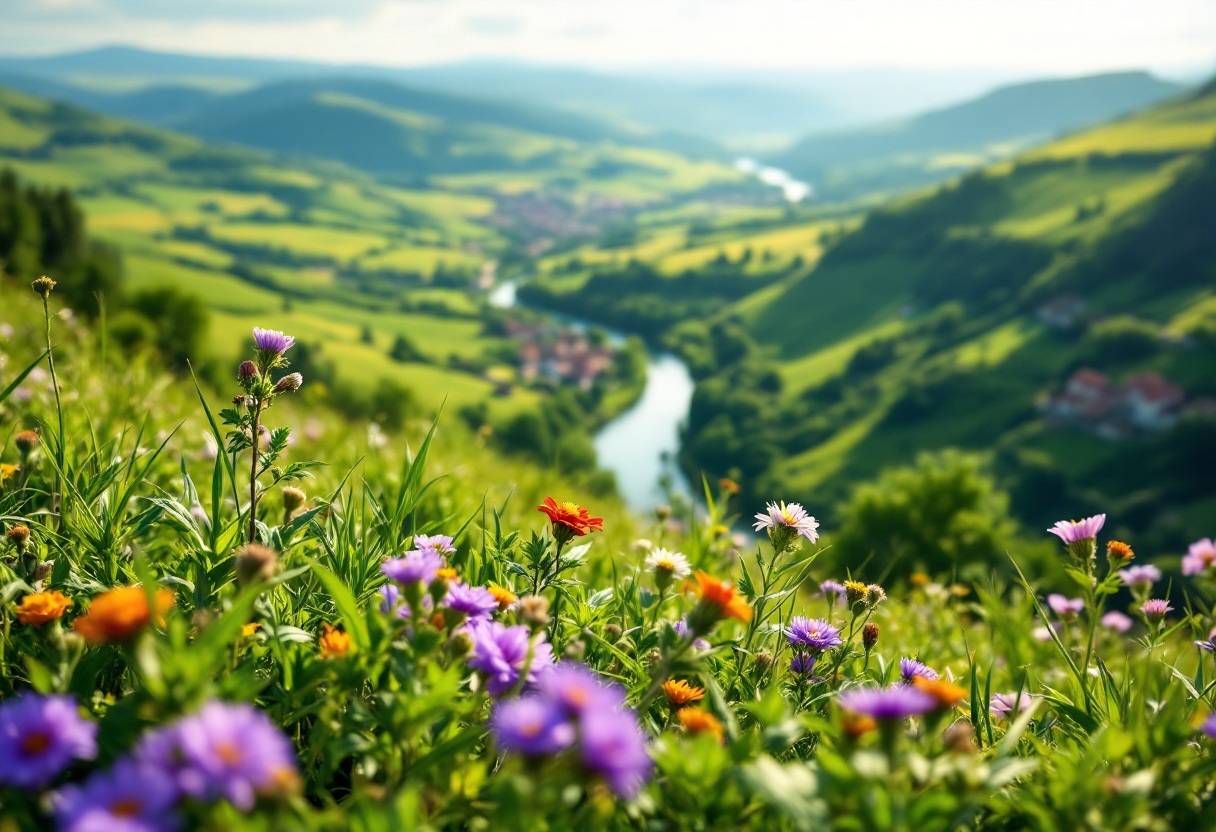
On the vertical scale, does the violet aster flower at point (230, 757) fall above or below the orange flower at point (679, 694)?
above

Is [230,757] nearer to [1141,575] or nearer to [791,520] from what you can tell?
[791,520]

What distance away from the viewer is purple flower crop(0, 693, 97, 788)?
3.52 ft

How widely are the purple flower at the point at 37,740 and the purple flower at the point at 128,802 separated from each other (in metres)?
0.10

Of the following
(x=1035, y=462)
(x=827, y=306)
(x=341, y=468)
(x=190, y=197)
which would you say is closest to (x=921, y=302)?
(x=827, y=306)

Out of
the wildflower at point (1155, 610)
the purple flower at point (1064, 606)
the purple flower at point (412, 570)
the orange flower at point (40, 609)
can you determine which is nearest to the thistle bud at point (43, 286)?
the orange flower at point (40, 609)

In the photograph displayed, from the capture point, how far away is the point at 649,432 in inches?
3408

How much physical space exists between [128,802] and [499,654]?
76cm

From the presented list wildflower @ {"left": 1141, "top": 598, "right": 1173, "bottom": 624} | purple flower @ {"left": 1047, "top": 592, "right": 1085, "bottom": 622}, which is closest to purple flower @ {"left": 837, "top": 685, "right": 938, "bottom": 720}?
wildflower @ {"left": 1141, "top": 598, "right": 1173, "bottom": 624}

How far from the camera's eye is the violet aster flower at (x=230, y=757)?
3.21 feet

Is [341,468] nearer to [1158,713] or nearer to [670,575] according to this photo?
[670,575]

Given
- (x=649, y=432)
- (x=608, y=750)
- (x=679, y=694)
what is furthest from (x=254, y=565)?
(x=649, y=432)

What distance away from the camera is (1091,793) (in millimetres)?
1482

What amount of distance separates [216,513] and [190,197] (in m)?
234

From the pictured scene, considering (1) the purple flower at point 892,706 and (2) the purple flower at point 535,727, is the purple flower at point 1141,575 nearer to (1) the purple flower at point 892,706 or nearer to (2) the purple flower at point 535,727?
(1) the purple flower at point 892,706
